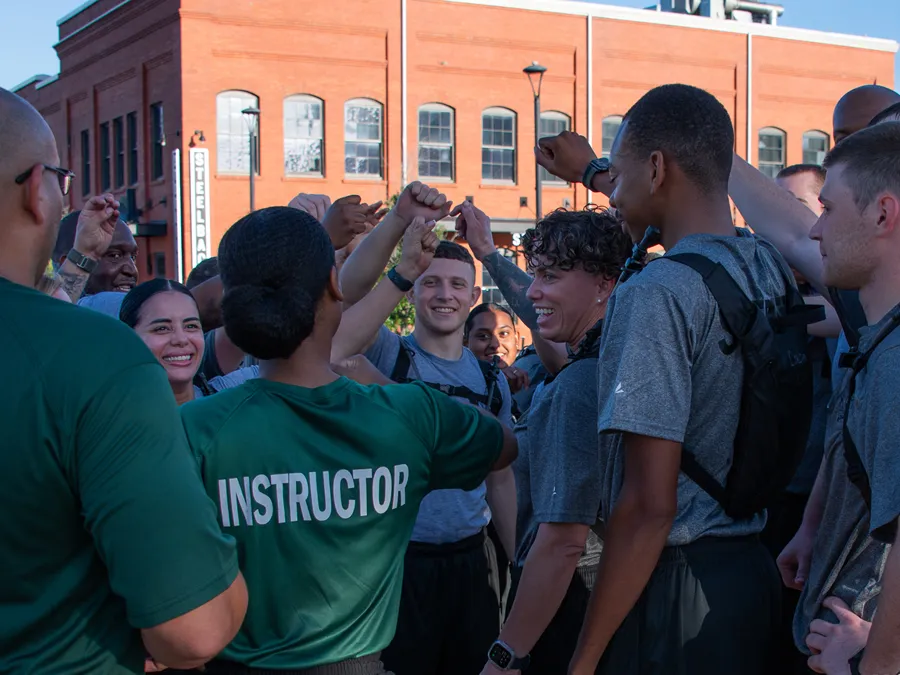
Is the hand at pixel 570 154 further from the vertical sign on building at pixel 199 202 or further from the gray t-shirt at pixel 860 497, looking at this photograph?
the vertical sign on building at pixel 199 202

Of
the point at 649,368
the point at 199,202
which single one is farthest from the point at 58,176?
the point at 199,202

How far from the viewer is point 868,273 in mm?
2326

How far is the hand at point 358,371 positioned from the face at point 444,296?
1.79 m

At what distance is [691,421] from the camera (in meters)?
2.48

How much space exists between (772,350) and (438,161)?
2690 cm

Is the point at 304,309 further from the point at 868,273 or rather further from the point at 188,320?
the point at 188,320

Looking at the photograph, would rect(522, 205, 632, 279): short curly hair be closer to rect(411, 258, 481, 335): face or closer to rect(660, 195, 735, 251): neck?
rect(660, 195, 735, 251): neck

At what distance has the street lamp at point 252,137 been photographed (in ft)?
81.0

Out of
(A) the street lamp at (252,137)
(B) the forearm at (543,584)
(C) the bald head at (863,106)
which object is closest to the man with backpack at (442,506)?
(B) the forearm at (543,584)

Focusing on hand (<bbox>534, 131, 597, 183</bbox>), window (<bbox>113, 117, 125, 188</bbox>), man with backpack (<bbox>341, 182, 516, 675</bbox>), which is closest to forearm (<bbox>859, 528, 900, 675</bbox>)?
hand (<bbox>534, 131, 597, 183</bbox>)

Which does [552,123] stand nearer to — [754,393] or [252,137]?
[252,137]

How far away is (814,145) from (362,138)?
1758 centimetres

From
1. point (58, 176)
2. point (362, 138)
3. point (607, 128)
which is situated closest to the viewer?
point (58, 176)

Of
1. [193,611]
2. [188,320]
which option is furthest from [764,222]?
[188,320]
